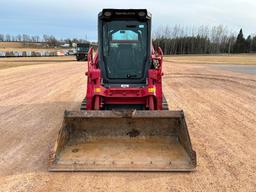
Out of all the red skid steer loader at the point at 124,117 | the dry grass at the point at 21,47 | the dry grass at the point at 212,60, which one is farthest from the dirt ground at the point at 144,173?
the dry grass at the point at 21,47

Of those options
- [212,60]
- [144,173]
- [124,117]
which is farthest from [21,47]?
[144,173]

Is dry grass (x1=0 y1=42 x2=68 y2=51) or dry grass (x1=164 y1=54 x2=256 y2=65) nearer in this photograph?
dry grass (x1=164 y1=54 x2=256 y2=65)

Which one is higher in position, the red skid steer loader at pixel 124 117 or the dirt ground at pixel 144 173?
the red skid steer loader at pixel 124 117

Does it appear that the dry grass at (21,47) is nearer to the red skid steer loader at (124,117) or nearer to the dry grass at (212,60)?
the dry grass at (212,60)

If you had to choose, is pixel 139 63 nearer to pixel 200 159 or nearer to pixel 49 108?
pixel 200 159

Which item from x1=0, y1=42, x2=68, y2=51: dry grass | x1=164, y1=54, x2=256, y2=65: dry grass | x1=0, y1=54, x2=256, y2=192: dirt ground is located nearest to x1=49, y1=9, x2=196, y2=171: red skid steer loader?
x1=0, y1=54, x2=256, y2=192: dirt ground

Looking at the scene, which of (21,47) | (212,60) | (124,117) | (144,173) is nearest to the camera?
(144,173)

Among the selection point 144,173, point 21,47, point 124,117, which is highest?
point 21,47

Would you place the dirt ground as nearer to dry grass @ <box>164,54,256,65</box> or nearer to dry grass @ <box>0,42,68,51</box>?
dry grass @ <box>164,54,256,65</box>

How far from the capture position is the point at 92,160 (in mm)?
5055

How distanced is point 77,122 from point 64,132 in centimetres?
40

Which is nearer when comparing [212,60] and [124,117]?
[124,117]

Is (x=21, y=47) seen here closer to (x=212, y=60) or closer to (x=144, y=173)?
(x=212, y=60)

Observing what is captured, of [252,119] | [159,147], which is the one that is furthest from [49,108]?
[252,119]
